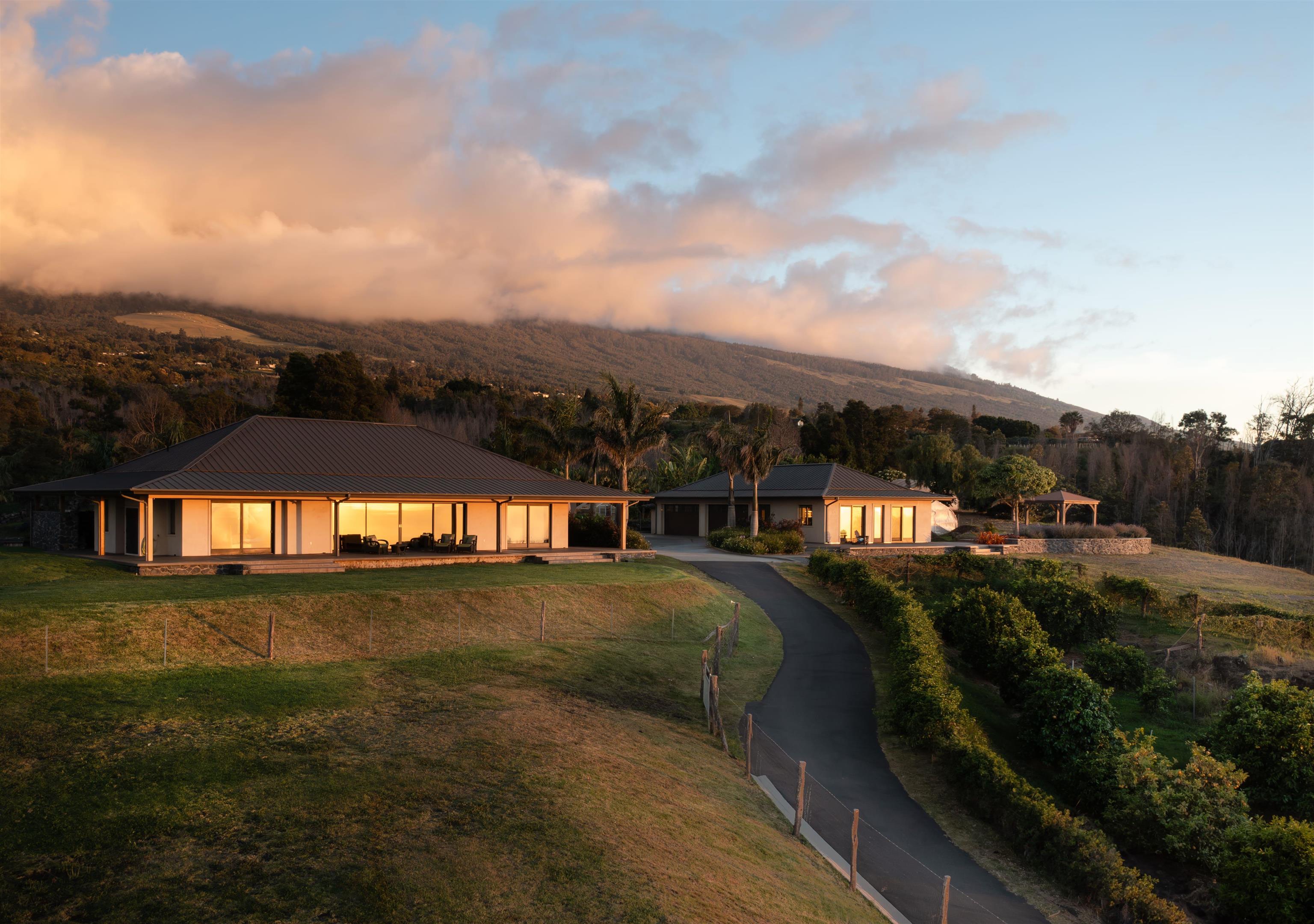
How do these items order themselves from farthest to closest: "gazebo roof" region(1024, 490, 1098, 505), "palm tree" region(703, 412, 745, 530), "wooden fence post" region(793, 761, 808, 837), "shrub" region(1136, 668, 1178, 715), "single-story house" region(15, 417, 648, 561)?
1. "gazebo roof" region(1024, 490, 1098, 505)
2. "palm tree" region(703, 412, 745, 530)
3. "single-story house" region(15, 417, 648, 561)
4. "shrub" region(1136, 668, 1178, 715)
5. "wooden fence post" region(793, 761, 808, 837)

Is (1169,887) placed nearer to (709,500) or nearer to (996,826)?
(996,826)

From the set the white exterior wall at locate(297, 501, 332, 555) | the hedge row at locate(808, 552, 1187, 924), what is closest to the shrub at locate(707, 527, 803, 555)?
the white exterior wall at locate(297, 501, 332, 555)

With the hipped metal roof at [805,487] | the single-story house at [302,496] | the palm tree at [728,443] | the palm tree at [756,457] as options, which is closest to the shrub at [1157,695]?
the single-story house at [302,496]

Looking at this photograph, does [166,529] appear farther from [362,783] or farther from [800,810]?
[800,810]

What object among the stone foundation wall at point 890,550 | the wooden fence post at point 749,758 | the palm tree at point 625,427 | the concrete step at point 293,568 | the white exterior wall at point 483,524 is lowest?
the stone foundation wall at point 890,550

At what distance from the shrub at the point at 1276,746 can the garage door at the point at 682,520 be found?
35353mm

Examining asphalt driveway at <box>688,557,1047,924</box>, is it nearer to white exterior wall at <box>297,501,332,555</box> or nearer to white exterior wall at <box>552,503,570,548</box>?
white exterior wall at <box>552,503,570,548</box>

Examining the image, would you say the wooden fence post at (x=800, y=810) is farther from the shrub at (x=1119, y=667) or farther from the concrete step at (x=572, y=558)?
the concrete step at (x=572, y=558)

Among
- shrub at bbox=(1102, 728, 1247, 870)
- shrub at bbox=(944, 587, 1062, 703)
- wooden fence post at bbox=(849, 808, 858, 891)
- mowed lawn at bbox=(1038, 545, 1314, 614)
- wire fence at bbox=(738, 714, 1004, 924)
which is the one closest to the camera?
wooden fence post at bbox=(849, 808, 858, 891)

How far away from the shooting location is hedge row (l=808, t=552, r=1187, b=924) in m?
Result: 11.2

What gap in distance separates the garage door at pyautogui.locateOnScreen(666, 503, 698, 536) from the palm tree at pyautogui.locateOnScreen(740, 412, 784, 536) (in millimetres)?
7266

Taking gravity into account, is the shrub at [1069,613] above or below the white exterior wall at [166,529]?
below

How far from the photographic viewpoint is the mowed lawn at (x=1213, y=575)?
125 feet

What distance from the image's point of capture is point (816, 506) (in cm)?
4631
